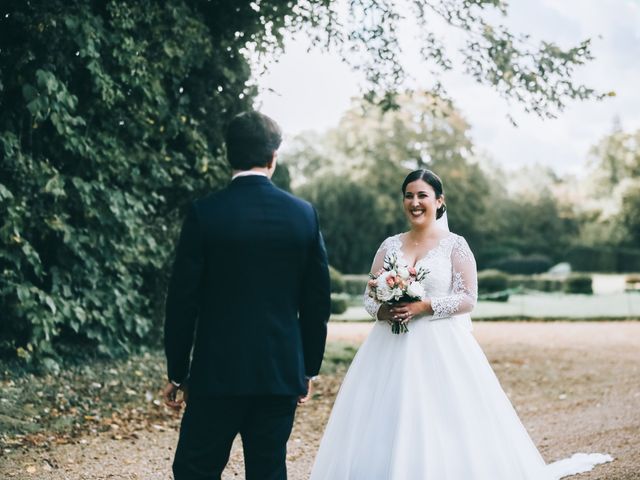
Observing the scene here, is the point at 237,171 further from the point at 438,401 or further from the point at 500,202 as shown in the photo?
the point at 500,202

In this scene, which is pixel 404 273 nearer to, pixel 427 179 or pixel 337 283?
pixel 427 179

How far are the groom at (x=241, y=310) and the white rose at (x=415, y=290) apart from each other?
4.67 ft

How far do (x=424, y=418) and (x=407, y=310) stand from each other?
25.3 inches

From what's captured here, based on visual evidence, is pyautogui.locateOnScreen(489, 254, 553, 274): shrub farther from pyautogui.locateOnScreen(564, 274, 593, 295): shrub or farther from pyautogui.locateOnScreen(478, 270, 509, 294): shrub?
pyautogui.locateOnScreen(478, 270, 509, 294): shrub

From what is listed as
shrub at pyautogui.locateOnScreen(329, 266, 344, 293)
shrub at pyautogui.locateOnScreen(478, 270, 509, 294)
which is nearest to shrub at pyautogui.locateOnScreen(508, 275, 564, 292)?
shrub at pyautogui.locateOnScreen(478, 270, 509, 294)

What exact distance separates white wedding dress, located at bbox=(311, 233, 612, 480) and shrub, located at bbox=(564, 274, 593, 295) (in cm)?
2518

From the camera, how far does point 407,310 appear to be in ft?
14.0

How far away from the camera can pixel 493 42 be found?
940 cm

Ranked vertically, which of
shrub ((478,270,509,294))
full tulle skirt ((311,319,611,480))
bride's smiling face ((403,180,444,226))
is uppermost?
bride's smiling face ((403,180,444,226))

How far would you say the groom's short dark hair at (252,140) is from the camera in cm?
279

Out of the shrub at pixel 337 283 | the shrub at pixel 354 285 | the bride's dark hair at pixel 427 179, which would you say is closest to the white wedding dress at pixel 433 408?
the bride's dark hair at pixel 427 179

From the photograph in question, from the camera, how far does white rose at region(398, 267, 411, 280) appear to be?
165 inches

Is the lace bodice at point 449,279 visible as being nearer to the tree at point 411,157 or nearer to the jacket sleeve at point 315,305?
the jacket sleeve at point 315,305

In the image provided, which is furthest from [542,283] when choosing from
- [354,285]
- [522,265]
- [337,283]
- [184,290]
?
[184,290]
